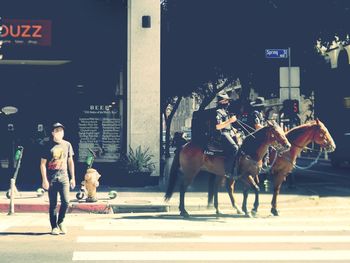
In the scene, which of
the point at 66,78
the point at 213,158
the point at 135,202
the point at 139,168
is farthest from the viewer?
the point at 66,78

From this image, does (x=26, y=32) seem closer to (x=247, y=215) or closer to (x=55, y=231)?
(x=247, y=215)

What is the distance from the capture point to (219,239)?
9.34 metres

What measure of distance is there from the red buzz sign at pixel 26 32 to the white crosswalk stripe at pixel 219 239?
8264mm

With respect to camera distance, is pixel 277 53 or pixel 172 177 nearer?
pixel 172 177

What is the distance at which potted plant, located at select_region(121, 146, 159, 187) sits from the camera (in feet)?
58.2

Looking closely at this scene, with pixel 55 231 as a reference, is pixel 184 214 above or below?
below

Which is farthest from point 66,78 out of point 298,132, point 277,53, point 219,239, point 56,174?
point 219,239

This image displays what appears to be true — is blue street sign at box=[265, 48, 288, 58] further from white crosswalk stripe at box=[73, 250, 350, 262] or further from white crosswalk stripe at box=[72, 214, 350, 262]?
white crosswalk stripe at box=[73, 250, 350, 262]

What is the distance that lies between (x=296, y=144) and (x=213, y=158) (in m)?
1.88

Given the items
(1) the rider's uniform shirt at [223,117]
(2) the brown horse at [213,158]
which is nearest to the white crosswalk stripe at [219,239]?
(2) the brown horse at [213,158]

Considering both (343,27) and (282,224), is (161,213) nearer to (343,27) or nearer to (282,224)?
(282,224)

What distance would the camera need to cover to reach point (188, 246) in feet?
28.5

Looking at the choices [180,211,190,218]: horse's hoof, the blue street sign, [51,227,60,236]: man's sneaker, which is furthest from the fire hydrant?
the blue street sign

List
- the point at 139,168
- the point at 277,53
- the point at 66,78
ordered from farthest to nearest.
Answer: the point at 66,78, the point at 277,53, the point at 139,168
